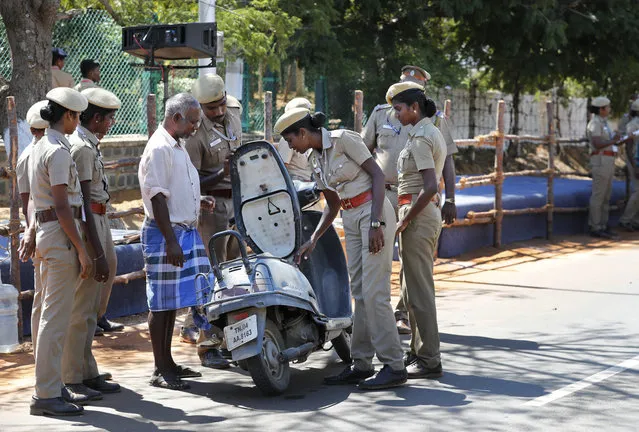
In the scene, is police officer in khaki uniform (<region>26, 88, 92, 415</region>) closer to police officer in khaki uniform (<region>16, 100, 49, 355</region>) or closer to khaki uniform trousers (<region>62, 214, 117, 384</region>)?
police officer in khaki uniform (<region>16, 100, 49, 355</region>)

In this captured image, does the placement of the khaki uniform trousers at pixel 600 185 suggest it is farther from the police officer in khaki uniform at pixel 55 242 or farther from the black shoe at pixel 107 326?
the police officer in khaki uniform at pixel 55 242

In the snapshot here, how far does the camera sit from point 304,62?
18547mm

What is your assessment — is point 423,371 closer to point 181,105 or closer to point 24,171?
point 181,105

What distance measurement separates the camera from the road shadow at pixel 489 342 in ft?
26.9

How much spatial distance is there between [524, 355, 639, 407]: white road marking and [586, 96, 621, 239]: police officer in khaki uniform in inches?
352

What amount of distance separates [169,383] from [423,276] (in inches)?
72.0

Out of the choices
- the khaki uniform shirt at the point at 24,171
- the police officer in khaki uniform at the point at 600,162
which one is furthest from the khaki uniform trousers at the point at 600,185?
the khaki uniform shirt at the point at 24,171

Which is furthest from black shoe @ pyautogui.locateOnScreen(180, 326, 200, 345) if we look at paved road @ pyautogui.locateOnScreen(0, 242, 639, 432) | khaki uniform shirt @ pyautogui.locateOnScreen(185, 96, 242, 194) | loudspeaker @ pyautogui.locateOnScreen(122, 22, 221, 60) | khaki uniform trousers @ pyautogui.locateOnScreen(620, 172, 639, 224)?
khaki uniform trousers @ pyautogui.locateOnScreen(620, 172, 639, 224)

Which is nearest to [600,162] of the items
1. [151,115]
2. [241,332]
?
[151,115]

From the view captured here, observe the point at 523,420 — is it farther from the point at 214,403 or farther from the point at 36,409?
the point at 36,409

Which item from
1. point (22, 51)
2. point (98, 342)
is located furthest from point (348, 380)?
point (22, 51)

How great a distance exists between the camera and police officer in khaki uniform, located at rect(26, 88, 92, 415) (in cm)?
611

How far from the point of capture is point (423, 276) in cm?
707

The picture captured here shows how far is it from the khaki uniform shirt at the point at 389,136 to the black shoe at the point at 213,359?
7.32ft
